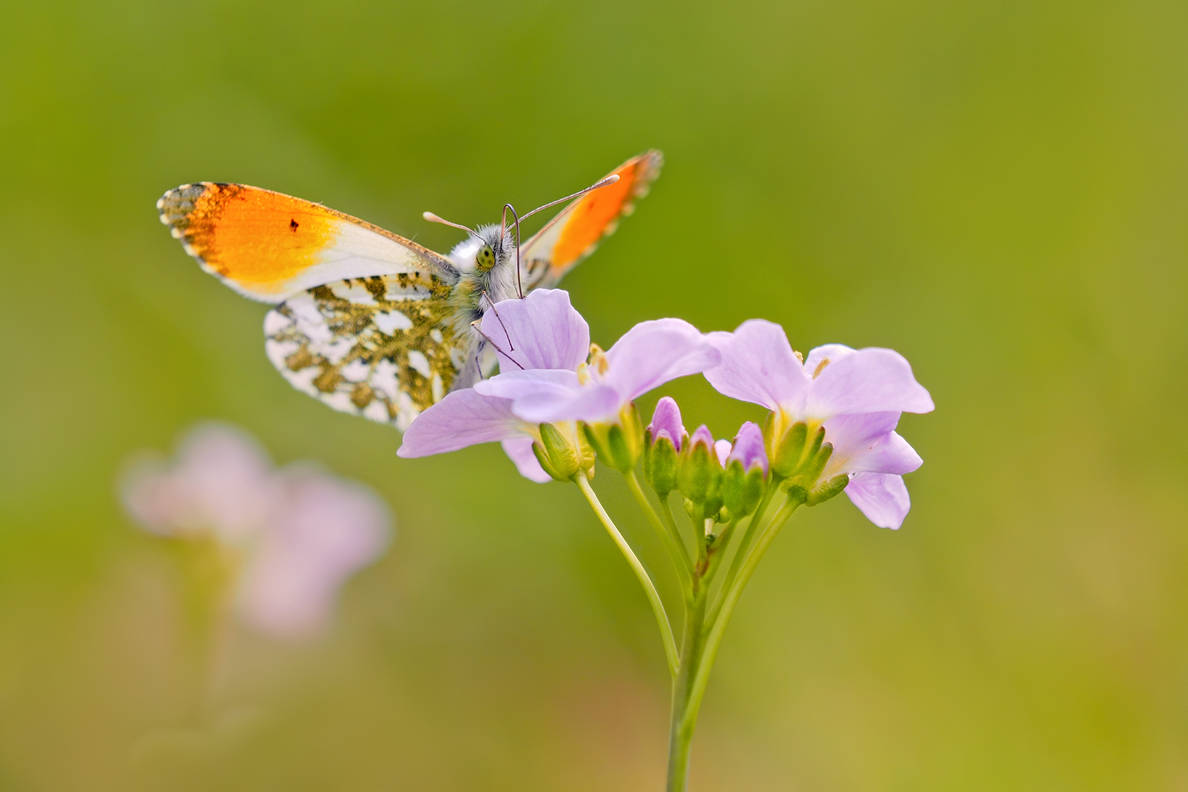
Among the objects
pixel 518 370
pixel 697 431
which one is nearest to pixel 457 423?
pixel 518 370

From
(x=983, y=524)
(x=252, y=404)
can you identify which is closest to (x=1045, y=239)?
(x=983, y=524)

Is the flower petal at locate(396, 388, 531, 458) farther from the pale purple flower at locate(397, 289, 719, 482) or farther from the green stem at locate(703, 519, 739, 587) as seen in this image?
the green stem at locate(703, 519, 739, 587)

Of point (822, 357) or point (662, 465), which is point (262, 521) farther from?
point (822, 357)

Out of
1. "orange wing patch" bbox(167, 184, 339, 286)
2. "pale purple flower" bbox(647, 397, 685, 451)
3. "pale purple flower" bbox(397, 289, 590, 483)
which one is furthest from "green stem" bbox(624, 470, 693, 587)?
"orange wing patch" bbox(167, 184, 339, 286)

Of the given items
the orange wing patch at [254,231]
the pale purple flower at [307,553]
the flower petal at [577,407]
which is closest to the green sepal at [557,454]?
the flower petal at [577,407]

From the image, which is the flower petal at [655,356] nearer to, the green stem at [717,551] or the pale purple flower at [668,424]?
the pale purple flower at [668,424]

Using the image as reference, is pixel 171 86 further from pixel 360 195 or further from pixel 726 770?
pixel 726 770
